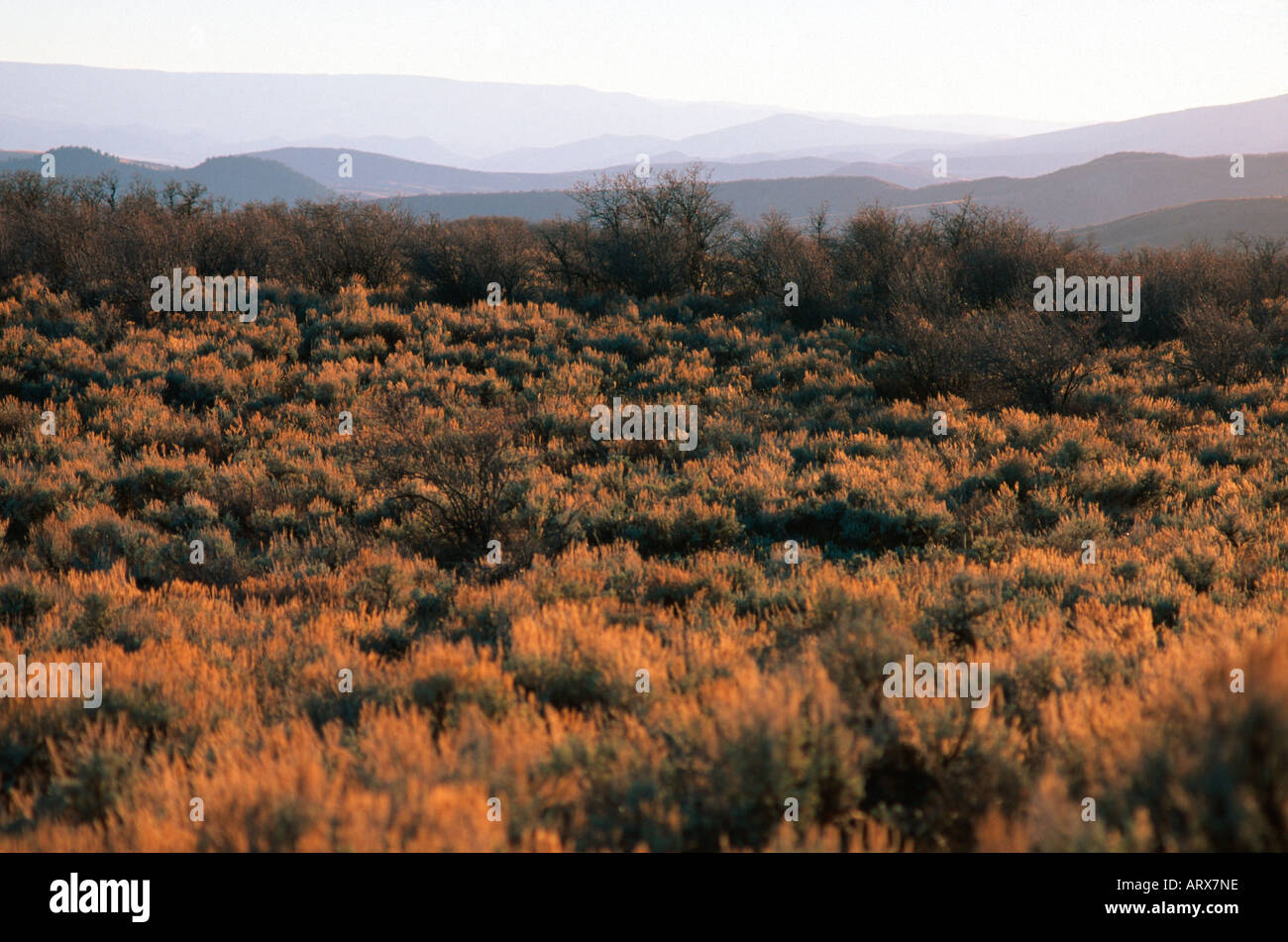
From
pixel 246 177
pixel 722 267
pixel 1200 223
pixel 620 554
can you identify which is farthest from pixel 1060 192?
pixel 246 177

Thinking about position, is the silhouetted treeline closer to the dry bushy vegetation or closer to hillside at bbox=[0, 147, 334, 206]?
the dry bushy vegetation

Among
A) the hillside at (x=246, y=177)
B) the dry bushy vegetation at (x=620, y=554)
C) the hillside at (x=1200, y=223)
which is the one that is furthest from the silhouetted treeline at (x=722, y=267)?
the hillside at (x=246, y=177)

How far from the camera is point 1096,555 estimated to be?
23.7ft

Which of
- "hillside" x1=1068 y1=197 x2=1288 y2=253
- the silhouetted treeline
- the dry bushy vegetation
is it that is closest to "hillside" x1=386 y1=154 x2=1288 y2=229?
"hillside" x1=1068 y1=197 x2=1288 y2=253

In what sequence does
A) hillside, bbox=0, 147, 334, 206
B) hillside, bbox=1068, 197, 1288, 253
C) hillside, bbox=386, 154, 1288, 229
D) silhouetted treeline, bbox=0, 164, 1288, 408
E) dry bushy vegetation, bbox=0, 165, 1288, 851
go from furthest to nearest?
hillside, bbox=0, 147, 334, 206 → hillside, bbox=386, 154, 1288, 229 → hillside, bbox=1068, 197, 1288, 253 → silhouetted treeline, bbox=0, 164, 1288, 408 → dry bushy vegetation, bbox=0, 165, 1288, 851

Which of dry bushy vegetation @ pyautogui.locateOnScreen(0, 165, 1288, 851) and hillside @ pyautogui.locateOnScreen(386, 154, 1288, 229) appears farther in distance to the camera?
hillside @ pyautogui.locateOnScreen(386, 154, 1288, 229)

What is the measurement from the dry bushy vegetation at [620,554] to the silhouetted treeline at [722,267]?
0.14m

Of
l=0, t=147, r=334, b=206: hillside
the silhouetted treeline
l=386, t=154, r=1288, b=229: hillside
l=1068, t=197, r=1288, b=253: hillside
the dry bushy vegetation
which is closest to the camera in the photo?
the dry bushy vegetation

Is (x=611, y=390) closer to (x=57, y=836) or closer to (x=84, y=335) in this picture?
(x=84, y=335)

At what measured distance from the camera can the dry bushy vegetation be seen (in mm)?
3164

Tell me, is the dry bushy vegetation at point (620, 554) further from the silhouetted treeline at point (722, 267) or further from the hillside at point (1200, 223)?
the hillside at point (1200, 223)

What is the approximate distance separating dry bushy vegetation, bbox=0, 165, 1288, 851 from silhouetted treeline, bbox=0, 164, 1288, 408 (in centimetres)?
14

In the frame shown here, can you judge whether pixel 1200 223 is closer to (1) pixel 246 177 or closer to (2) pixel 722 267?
(2) pixel 722 267
